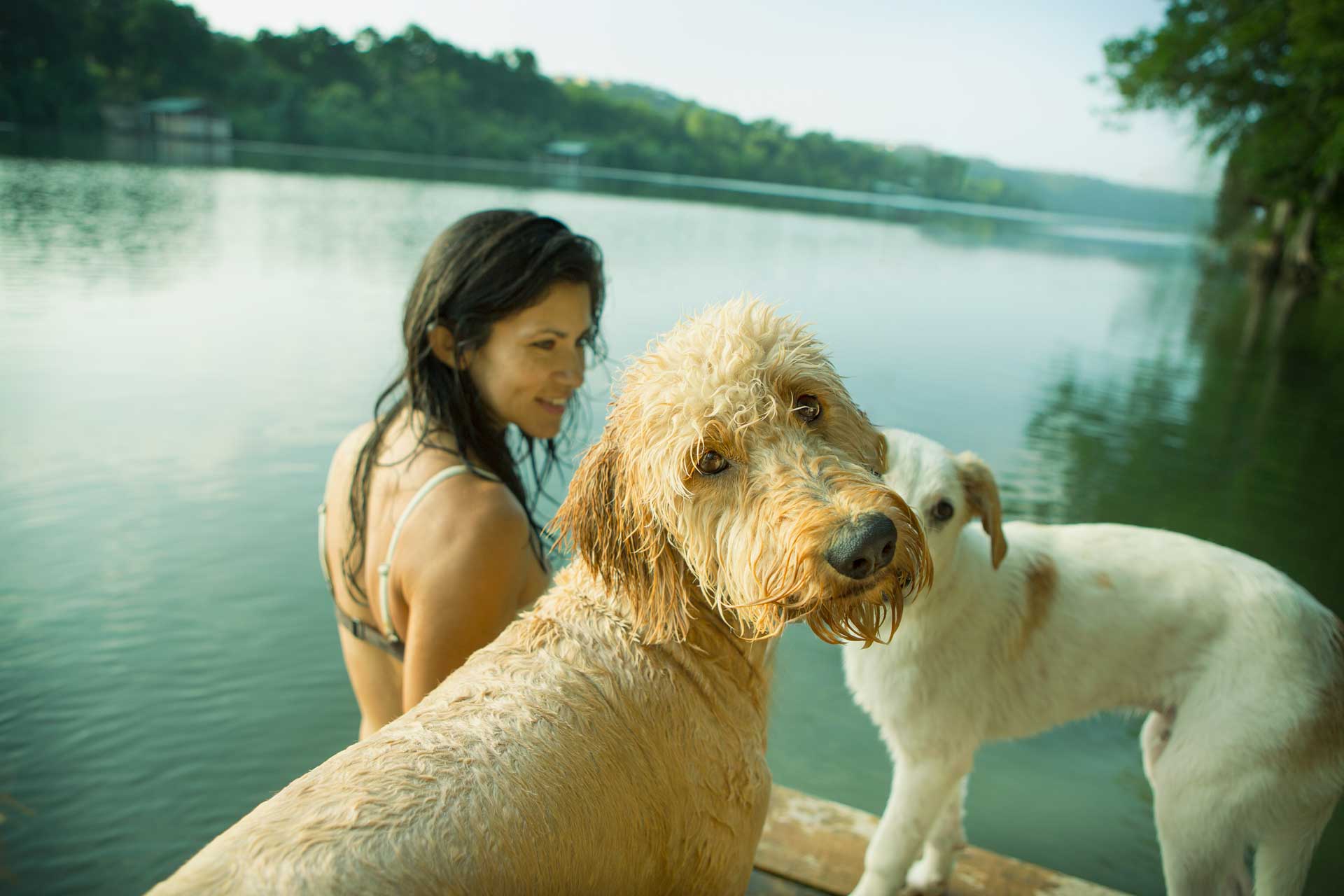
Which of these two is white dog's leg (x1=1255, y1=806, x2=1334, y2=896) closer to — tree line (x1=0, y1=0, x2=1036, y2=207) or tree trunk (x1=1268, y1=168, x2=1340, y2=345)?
tree line (x1=0, y1=0, x2=1036, y2=207)

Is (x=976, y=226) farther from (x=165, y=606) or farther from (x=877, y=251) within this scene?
(x=165, y=606)

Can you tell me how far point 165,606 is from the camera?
5.32 m

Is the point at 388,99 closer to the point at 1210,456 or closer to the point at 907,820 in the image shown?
the point at 1210,456

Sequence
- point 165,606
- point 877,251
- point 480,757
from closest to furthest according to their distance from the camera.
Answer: point 480,757 → point 165,606 → point 877,251

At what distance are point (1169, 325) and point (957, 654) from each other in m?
20.8

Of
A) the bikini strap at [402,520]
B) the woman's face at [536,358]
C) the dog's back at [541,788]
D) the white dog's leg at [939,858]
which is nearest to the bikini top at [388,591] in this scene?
the bikini strap at [402,520]

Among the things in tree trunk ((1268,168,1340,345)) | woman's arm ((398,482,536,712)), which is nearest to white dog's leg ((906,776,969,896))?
woman's arm ((398,482,536,712))

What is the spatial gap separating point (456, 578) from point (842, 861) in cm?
190

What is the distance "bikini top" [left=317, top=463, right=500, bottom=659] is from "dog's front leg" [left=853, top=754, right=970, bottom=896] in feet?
5.55

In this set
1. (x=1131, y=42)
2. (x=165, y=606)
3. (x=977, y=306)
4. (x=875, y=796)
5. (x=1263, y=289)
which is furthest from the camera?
(x=1131, y=42)

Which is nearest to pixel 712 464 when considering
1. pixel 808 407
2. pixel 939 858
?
pixel 808 407

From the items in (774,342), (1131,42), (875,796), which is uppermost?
(1131,42)

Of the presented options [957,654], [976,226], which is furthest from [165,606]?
[976,226]

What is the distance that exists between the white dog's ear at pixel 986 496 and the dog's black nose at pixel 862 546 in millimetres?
1472
